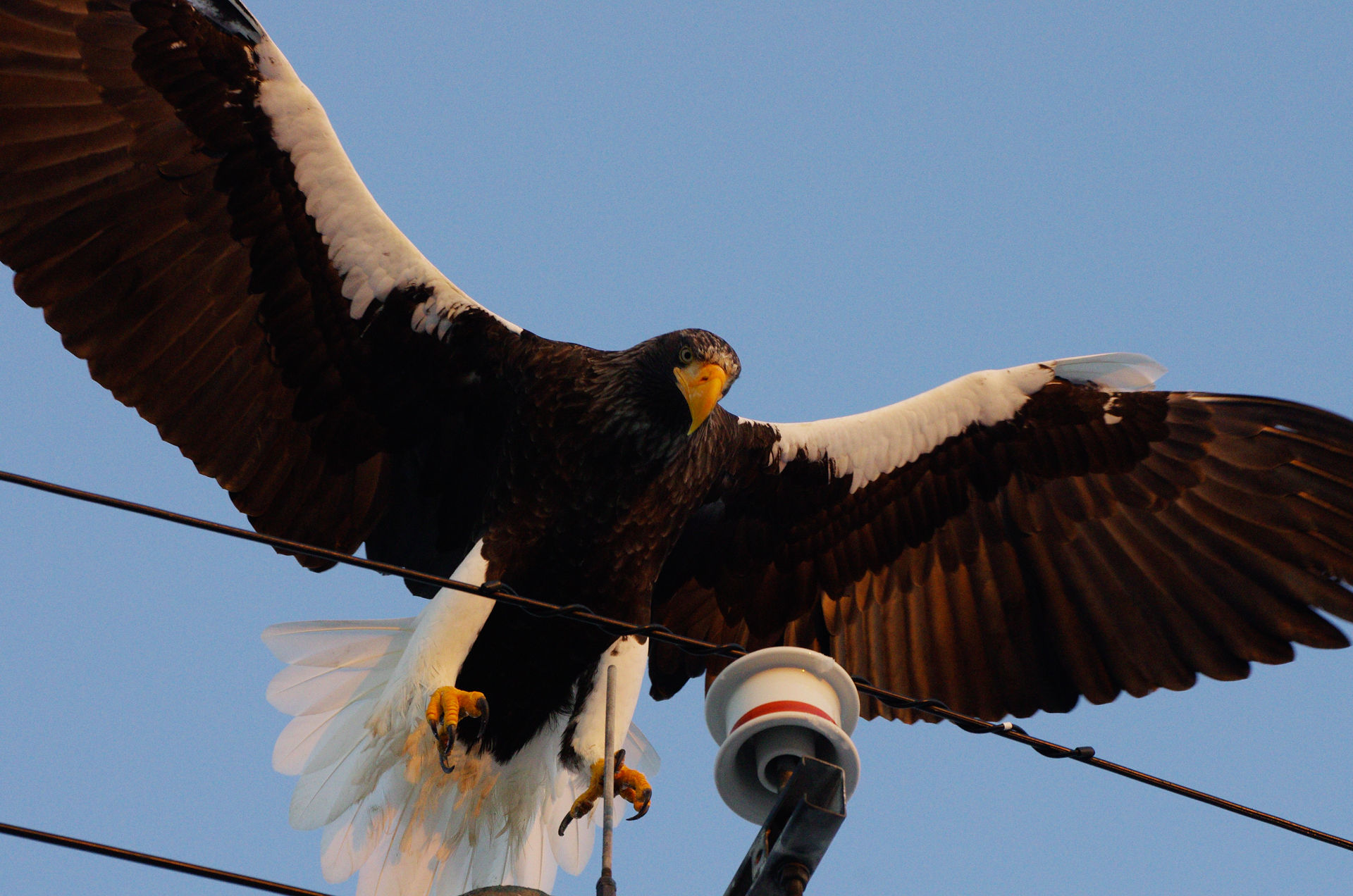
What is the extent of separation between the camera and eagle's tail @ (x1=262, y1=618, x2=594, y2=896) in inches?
233

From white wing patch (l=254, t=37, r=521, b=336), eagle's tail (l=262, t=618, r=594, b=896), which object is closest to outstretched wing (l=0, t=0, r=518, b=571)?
white wing patch (l=254, t=37, r=521, b=336)

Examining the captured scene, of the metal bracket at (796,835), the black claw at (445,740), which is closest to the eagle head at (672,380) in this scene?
the black claw at (445,740)

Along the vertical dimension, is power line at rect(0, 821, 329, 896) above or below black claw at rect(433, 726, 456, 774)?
below

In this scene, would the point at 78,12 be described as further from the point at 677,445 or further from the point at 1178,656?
the point at 1178,656

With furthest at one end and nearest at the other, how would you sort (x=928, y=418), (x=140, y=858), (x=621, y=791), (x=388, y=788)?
(x=928, y=418), (x=388, y=788), (x=621, y=791), (x=140, y=858)

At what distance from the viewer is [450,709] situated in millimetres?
5320

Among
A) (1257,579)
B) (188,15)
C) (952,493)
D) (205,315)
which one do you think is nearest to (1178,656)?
(1257,579)

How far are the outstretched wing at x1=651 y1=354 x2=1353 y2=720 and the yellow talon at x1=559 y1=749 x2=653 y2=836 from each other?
3.86ft

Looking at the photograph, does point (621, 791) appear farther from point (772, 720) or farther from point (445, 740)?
point (772, 720)

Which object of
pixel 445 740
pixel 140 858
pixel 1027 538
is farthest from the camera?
pixel 1027 538

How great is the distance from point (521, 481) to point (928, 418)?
71.4 inches

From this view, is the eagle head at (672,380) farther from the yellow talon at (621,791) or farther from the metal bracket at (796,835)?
the metal bracket at (796,835)

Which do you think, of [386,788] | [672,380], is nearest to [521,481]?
[672,380]

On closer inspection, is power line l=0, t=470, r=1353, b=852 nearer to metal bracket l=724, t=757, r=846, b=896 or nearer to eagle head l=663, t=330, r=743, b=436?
metal bracket l=724, t=757, r=846, b=896
